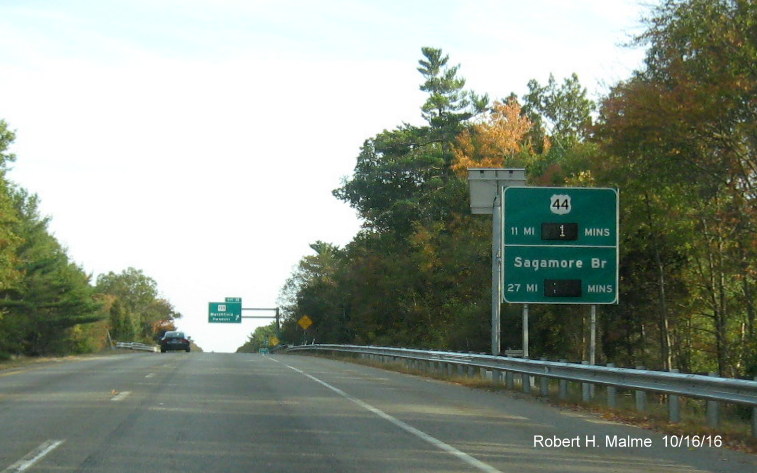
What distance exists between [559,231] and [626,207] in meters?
8.78

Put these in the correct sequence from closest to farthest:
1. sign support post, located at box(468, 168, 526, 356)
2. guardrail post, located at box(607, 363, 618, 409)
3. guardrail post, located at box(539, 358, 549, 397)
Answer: guardrail post, located at box(607, 363, 618, 409)
guardrail post, located at box(539, 358, 549, 397)
sign support post, located at box(468, 168, 526, 356)

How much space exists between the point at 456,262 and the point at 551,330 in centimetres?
996

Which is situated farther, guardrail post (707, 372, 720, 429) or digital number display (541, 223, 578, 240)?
digital number display (541, 223, 578, 240)

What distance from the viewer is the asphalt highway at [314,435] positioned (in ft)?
32.7

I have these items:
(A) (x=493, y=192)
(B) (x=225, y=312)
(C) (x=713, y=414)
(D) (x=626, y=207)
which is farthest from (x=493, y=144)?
(C) (x=713, y=414)

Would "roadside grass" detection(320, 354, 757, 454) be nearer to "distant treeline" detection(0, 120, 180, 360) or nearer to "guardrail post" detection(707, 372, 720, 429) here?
"guardrail post" detection(707, 372, 720, 429)

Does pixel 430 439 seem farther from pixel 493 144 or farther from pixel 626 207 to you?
pixel 493 144

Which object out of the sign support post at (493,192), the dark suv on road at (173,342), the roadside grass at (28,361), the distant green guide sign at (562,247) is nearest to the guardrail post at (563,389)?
the distant green guide sign at (562,247)

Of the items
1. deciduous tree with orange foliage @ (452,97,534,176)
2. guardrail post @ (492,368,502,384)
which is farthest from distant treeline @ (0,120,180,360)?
guardrail post @ (492,368,502,384)

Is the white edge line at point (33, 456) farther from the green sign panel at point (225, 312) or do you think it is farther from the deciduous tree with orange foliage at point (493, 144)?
the green sign panel at point (225, 312)

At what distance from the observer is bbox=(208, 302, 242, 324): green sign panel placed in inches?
3322

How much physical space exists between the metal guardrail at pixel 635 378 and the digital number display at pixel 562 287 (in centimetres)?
179

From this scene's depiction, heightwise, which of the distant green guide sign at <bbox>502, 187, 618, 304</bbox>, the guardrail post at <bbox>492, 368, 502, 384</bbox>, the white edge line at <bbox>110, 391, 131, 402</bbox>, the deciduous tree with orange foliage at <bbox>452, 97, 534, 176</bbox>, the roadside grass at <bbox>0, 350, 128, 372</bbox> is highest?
the deciduous tree with orange foliage at <bbox>452, 97, 534, 176</bbox>

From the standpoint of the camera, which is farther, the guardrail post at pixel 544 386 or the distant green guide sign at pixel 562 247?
the distant green guide sign at pixel 562 247
